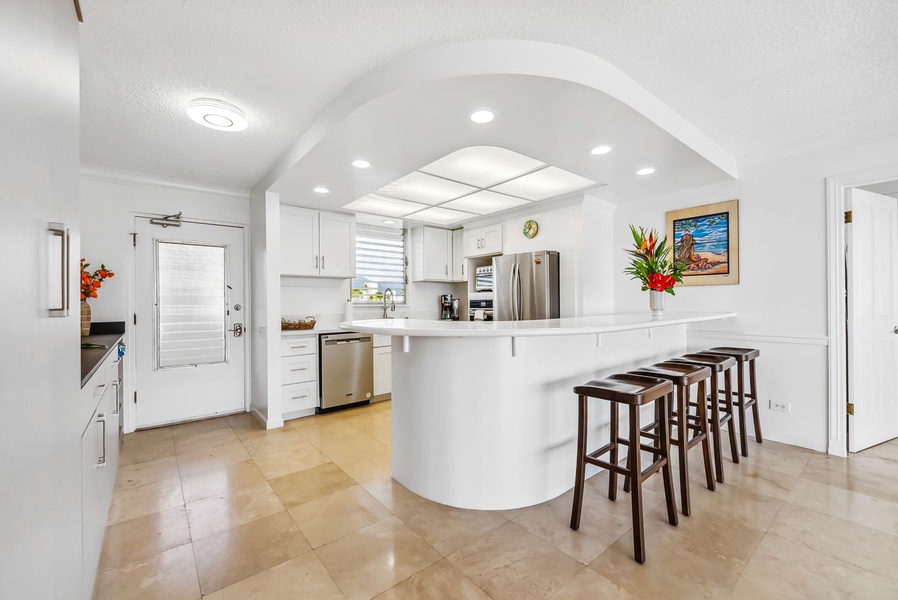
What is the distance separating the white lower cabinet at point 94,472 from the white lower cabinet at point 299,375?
171 centimetres

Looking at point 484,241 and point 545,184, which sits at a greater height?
point 545,184

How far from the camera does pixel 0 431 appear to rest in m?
0.68

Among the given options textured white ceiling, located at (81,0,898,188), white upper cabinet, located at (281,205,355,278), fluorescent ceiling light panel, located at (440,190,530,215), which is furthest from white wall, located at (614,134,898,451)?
white upper cabinet, located at (281,205,355,278)

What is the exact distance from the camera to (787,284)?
3.16m

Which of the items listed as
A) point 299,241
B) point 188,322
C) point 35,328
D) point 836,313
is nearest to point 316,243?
point 299,241

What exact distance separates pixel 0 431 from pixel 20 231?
1.35 feet

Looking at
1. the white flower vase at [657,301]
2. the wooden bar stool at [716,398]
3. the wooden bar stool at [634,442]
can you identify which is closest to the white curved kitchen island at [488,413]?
the wooden bar stool at [634,442]

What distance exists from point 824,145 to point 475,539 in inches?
148

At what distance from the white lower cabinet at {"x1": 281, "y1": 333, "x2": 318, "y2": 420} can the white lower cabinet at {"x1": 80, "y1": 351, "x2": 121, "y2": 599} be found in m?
1.71

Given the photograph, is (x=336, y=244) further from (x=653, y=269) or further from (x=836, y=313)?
(x=836, y=313)

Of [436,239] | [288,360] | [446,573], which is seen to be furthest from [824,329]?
[288,360]

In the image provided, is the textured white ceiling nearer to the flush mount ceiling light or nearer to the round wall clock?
the flush mount ceiling light

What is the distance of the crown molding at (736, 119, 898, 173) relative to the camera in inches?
107

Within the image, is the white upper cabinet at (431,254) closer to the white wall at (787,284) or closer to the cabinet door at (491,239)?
the cabinet door at (491,239)
